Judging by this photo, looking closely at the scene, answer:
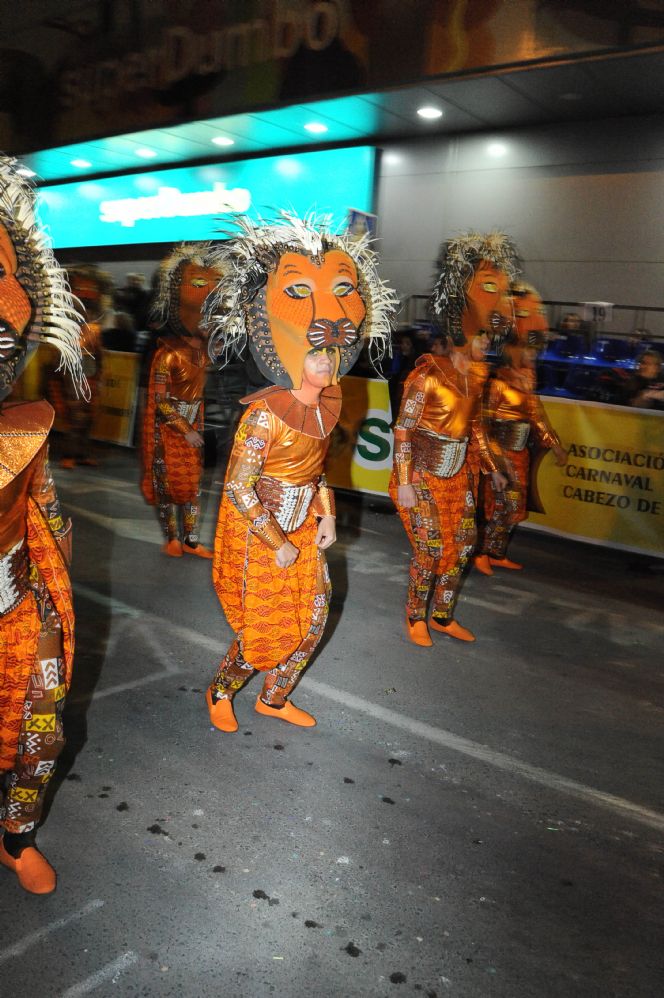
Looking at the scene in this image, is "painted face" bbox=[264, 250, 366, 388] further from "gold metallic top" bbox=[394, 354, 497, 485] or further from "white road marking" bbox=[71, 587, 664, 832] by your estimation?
"white road marking" bbox=[71, 587, 664, 832]

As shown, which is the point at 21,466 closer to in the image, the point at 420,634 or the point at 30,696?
the point at 30,696

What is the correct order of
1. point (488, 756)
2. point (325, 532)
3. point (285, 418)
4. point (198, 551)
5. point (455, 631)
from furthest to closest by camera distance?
point (198, 551) < point (455, 631) < point (488, 756) < point (325, 532) < point (285, 418)

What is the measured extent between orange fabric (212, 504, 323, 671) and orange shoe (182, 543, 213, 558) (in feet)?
9.54

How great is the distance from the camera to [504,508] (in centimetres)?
647

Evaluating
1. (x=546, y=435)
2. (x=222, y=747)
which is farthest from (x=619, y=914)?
(x=546, y=435)

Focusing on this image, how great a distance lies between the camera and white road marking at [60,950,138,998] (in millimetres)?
2199

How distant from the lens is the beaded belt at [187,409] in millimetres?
6016

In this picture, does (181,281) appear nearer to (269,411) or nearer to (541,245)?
(269,411)

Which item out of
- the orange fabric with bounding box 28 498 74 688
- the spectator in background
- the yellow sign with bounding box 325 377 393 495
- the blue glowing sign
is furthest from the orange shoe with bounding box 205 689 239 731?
the blue glowing sign

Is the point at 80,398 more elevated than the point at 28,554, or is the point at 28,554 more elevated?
the point at 80,398

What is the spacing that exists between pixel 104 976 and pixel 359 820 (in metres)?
1.17

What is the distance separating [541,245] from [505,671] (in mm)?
8610

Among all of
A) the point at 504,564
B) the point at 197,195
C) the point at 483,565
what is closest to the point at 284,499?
the point at 483,565

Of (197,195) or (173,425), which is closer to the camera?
(173,425)
